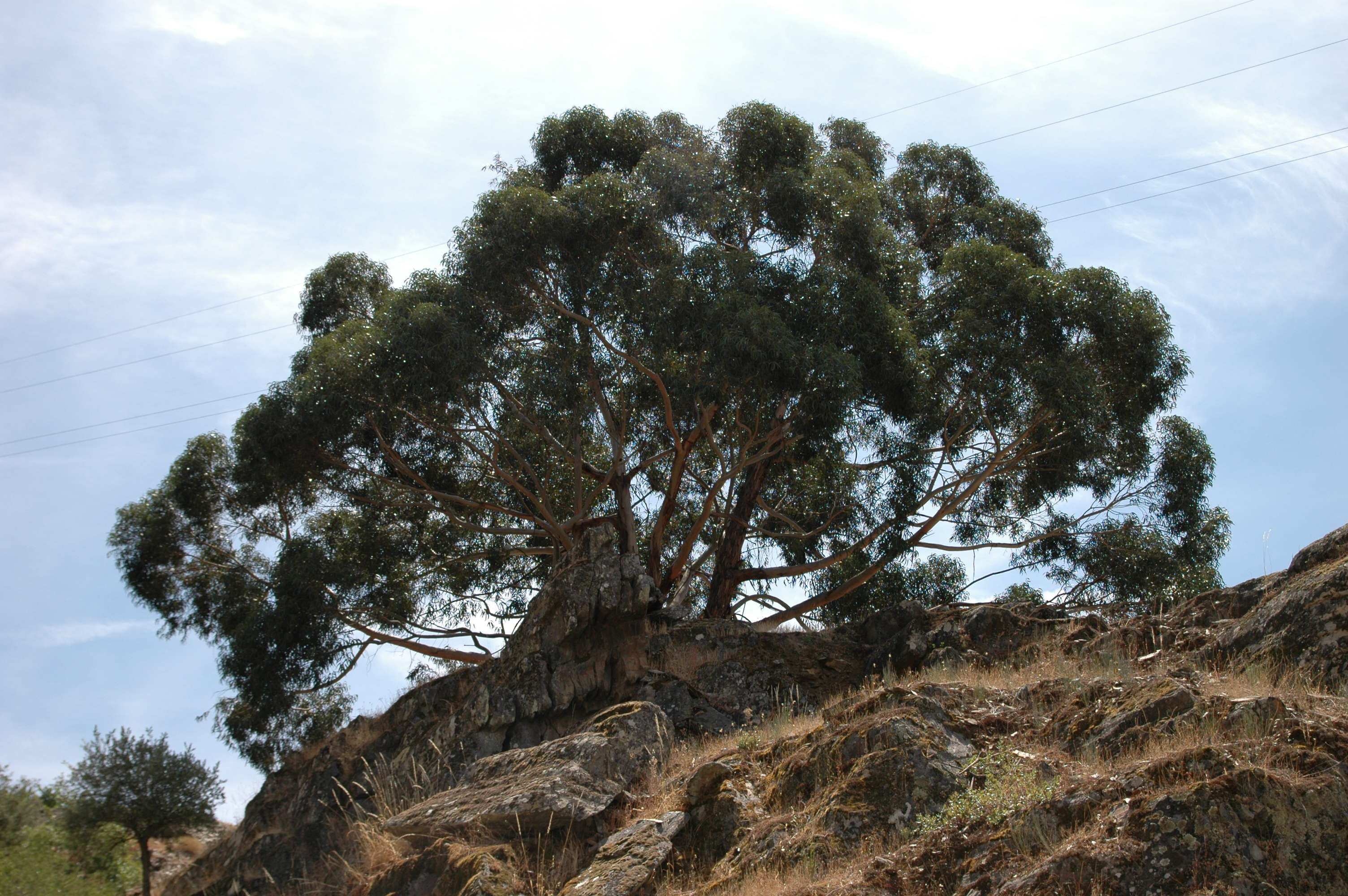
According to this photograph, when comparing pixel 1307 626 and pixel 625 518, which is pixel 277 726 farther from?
pixel 1307 626

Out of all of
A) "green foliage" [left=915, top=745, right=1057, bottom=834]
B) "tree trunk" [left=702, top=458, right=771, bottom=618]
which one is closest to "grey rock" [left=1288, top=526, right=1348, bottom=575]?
"green foliage" [left=915, top=745, right=1057, bottom=834]

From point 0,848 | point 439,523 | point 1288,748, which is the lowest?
point 1288,748

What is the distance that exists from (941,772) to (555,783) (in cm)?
375

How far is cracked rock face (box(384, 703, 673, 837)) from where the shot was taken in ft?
32.9

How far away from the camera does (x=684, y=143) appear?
21.0 meters

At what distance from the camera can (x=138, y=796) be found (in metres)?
19.9

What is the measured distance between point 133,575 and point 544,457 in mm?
9279

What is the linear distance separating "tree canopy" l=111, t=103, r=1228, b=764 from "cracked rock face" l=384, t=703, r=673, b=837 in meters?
7.04

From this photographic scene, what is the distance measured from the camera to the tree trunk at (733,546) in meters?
21.0

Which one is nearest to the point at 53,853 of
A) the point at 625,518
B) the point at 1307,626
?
the point at 625,518

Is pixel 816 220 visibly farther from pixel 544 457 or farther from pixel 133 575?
pixel 133 575

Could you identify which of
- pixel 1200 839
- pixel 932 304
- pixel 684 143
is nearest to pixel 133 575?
pixel 684 143

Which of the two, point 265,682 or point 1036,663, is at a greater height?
point 265,682

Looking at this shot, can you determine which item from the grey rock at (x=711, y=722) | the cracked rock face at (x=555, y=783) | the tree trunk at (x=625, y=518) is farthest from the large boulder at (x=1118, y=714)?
the tree trunk at (x=625, y=518)
